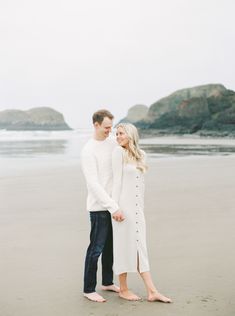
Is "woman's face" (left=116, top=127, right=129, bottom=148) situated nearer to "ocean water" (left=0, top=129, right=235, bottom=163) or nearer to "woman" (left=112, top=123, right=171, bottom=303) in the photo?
"woman" (left=112, top=123, right=171, bottom=303)

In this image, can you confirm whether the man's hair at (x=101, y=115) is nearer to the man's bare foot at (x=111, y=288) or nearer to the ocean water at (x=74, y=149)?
the man's bare foot at (x=111, y=288)

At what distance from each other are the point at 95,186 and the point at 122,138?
18.6 inches

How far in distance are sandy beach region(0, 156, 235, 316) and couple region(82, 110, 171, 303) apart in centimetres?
27

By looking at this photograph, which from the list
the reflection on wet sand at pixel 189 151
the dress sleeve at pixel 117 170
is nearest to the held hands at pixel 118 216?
the dress sleeve at pixel 117 170

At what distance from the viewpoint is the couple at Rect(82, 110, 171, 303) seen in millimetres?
4320

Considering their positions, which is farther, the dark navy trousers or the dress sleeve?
the dark navy trousers

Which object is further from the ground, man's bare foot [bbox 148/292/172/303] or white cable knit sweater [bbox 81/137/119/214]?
white cable knit sweater [bbox 81/137/119/214]

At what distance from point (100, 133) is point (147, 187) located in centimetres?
749

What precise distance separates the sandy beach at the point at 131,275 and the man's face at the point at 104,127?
147 centimetres

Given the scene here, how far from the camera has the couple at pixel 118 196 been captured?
4320mm

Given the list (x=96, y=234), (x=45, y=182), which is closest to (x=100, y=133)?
(x=96, y=234)

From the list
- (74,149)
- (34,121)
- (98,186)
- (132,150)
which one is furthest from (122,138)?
(34,121)

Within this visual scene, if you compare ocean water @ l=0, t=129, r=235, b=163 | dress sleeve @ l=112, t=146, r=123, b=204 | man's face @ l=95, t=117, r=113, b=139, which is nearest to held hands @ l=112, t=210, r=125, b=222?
dress sleeve @ l=112, t=146, r=123, b=204

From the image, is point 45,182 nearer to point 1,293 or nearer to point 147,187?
point 147,187
